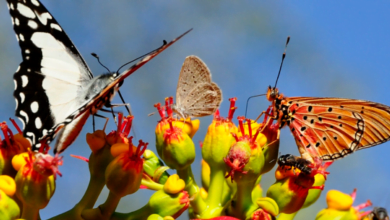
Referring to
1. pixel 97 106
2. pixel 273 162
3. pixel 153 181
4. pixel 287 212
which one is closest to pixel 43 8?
pixel 97 106

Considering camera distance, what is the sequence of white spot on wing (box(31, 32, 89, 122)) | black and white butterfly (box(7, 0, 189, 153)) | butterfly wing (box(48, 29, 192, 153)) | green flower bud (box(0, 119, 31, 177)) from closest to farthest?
butterfly wing (box(48, 29, 192, 153)) → green flower bud (box(0, 119, 31, 177)) → black and white butterfly (box(7, 0, 189, 153)) → white spot on wing (box(31, 32, 89, 122))

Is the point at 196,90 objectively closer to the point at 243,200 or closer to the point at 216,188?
the point at 216,188

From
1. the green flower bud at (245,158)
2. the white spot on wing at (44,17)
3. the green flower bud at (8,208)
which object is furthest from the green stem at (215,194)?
the white spot on wing at (44,17)

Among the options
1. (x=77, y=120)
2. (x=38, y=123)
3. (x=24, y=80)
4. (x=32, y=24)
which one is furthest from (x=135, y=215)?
(x=32, y=24)

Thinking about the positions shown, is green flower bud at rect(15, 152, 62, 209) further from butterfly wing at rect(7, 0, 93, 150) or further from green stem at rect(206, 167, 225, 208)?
green stem at rect(206, 167, 225, 208)

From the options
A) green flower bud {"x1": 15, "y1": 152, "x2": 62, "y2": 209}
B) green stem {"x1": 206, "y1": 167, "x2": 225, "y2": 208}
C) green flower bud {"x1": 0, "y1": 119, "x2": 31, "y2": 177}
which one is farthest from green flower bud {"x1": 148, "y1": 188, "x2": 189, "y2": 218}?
green flower bud {"x1": 0, "y1": 119, "x2": 31, "y2": 177}

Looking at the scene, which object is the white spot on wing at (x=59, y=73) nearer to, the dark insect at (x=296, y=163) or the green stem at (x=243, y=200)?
the green stem at (x=243, y=200)
